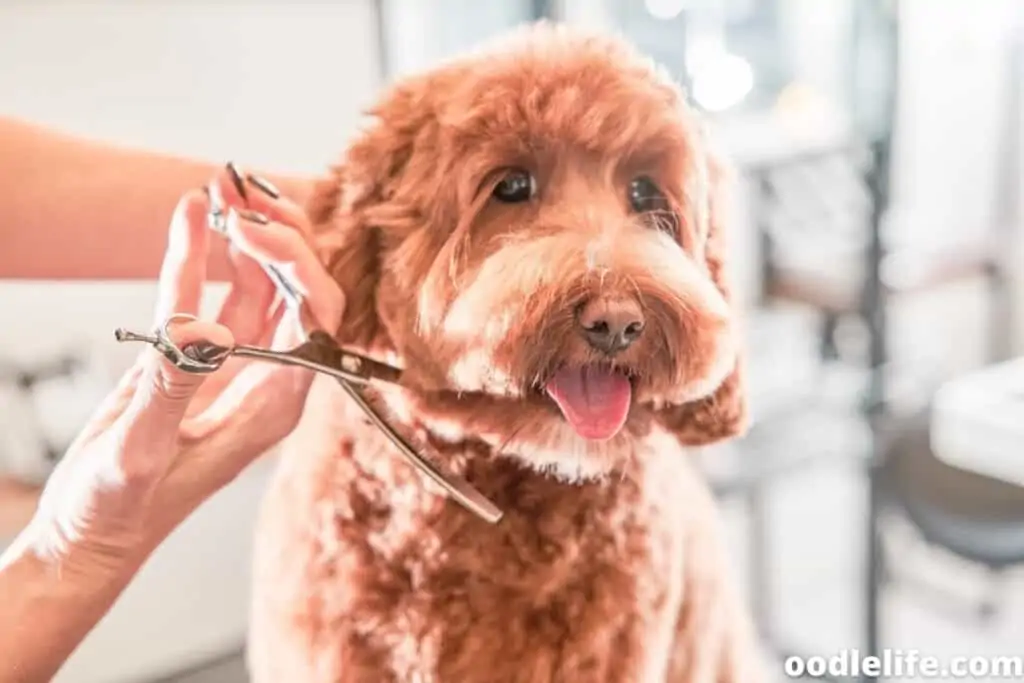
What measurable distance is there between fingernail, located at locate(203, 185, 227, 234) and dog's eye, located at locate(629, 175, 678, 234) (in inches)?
12.5

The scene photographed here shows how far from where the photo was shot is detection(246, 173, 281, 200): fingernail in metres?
0.89

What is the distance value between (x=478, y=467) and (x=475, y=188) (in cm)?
22

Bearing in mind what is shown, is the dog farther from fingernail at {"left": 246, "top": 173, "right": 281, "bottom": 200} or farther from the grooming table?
the grooming table

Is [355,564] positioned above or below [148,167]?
below

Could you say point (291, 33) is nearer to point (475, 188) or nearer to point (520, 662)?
point (475, 188)

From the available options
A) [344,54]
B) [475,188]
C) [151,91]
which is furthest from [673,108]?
[151,91]

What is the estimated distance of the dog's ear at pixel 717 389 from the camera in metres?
0.90

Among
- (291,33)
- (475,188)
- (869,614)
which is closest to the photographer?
(475,188)

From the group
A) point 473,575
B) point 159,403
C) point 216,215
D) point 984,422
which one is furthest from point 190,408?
point 984,422

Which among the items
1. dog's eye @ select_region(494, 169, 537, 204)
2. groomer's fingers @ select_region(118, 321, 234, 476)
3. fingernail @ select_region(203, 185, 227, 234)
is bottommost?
groomer's fingers @ select_region(118, 321, 234, 476)

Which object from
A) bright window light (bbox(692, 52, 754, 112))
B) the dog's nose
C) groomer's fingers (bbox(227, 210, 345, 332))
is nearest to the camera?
the dog's nose

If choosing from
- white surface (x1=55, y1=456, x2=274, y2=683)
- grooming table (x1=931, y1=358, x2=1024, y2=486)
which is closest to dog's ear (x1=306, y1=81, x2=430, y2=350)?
white surface (x1=55, y1=456, x2=274, y2=683)

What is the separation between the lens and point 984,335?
100cm

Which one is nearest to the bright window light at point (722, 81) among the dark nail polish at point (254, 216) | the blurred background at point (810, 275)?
the blurred background at point (810, 275)
